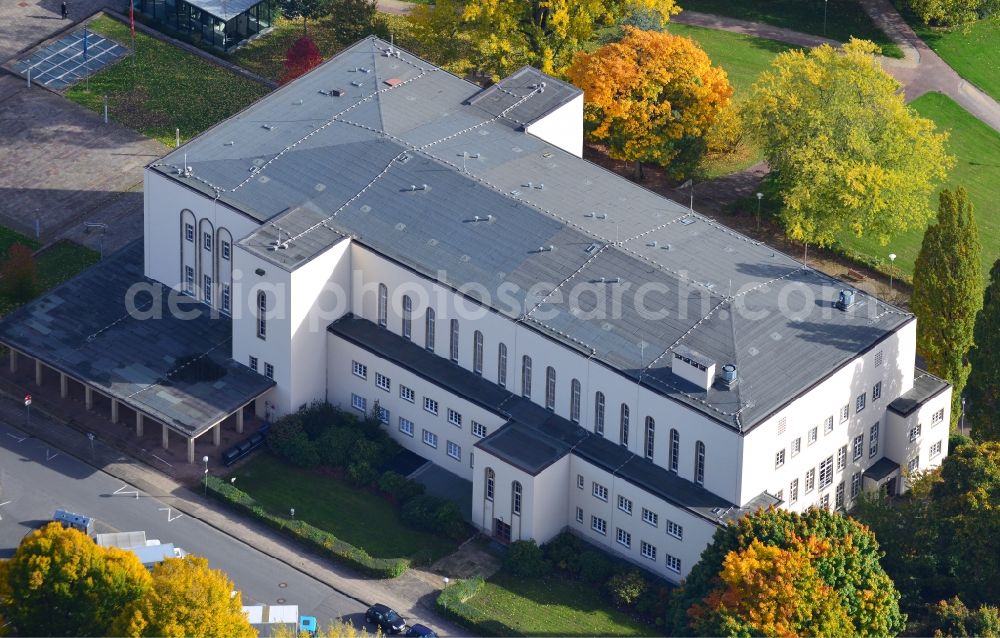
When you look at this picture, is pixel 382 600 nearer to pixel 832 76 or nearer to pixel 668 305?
pixel 668 305

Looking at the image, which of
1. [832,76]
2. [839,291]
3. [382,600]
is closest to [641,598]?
[382,600]

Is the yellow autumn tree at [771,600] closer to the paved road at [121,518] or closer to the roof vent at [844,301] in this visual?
the roof vent at [844,301]

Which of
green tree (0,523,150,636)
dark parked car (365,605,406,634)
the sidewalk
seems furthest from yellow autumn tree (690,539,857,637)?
green tree (0,523,150,636)

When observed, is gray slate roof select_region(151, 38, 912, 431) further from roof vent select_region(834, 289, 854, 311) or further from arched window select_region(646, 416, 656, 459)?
arched window select_region(646, 416, 656, 459)

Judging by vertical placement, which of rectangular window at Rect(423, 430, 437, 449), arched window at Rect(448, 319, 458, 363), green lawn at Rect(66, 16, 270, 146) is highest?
green lawn at Rect(66, 16, 270, 146)

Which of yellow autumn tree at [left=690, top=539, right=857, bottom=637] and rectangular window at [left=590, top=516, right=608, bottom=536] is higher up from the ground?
yellow autumn tree at [left=690, top=539, right=857, bottom=637]

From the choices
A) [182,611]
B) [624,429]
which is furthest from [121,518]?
[624,429]
